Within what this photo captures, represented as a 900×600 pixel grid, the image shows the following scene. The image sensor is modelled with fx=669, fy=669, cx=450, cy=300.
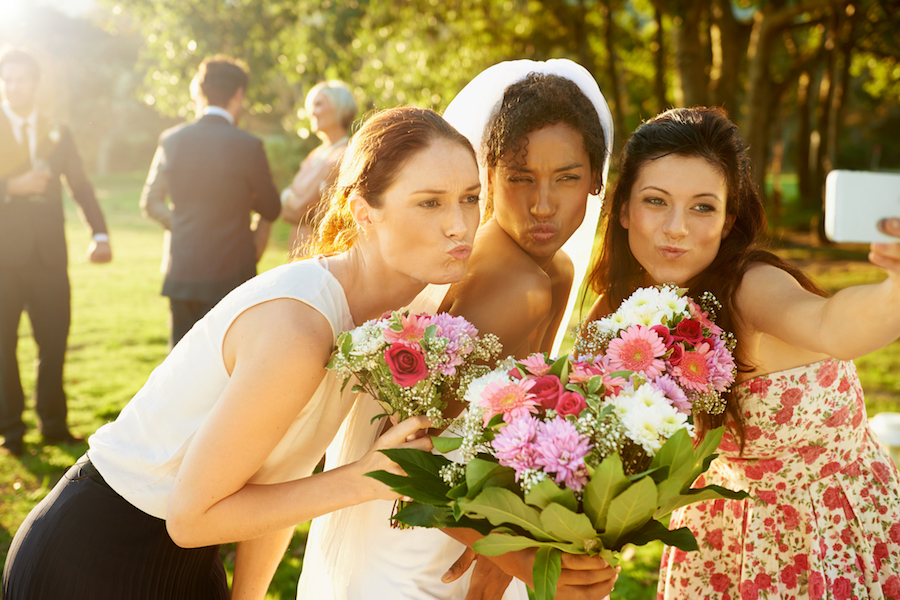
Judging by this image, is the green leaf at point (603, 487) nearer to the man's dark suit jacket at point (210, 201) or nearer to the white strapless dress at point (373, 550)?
the white strapless dress at point (373, 550)

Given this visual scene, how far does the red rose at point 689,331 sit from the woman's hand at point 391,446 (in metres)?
0.75

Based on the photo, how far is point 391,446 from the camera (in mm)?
1825

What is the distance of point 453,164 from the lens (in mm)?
2025

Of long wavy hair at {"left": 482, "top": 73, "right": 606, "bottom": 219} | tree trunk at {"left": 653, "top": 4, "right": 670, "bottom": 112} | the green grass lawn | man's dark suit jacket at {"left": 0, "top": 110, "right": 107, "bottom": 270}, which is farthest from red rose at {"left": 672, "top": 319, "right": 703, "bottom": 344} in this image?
tree trunk at {"left": 653, "top": 4, "right": 670, "bottom": 112}

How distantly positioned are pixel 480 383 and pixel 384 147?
0.79m

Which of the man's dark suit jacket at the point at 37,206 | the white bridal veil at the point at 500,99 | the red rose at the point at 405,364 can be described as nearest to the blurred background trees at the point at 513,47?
the man's dark suit jacket at the point at 37,206

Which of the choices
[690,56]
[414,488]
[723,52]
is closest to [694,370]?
[414,488]

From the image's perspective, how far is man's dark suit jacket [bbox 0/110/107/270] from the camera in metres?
5.52

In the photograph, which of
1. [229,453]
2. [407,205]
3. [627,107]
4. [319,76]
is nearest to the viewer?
[229,453]

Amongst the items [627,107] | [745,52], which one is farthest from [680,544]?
[627,107]

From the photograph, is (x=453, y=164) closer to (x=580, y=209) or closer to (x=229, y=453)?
(x=580, y=209)

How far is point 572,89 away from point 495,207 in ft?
1.78

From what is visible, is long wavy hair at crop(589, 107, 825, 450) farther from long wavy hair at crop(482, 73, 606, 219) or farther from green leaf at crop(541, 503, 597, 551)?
green leaf at crop(541, 503, 597, 551)

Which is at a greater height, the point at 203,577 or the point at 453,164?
the point at 453,164
